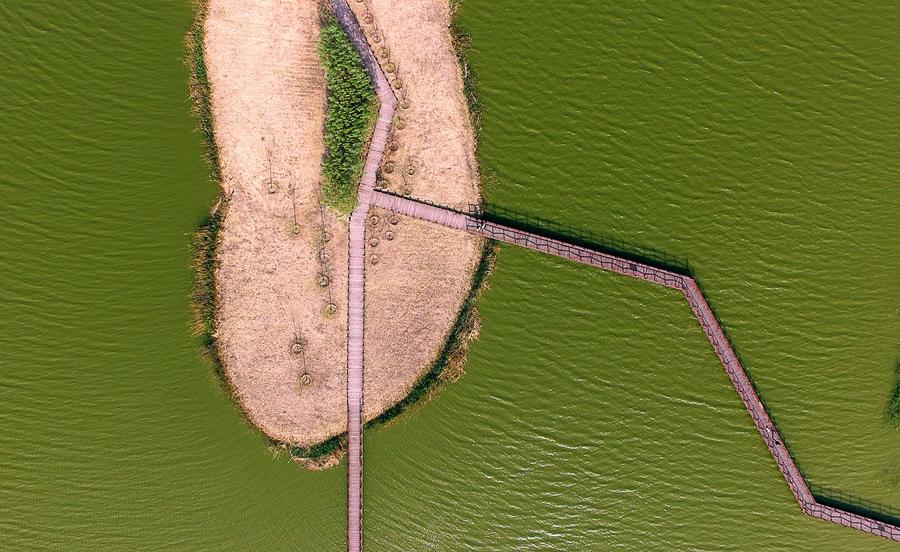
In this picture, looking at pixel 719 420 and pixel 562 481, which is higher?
pixel 719 420

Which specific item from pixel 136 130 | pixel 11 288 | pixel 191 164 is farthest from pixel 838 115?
pixel 11 288

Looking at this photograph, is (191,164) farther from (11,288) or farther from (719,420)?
(719,420)

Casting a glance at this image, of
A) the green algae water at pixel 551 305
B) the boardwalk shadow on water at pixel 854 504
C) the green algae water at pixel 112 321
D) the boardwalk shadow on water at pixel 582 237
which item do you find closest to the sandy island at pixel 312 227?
the boardwalk shadow on water at pixel 582 237

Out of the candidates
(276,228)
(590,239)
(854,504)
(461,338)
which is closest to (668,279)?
(590,239)

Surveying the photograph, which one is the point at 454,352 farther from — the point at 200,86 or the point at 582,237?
the point at 200,86

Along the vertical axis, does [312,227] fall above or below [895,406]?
above

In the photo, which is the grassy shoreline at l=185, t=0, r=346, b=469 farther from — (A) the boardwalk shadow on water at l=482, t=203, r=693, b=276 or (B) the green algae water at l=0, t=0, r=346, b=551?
(A) the boardwalk shadow on water at l=482, t=203, r=693, b=276

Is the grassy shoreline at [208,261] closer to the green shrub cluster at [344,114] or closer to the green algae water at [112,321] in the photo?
the green algae water at [112,321]
